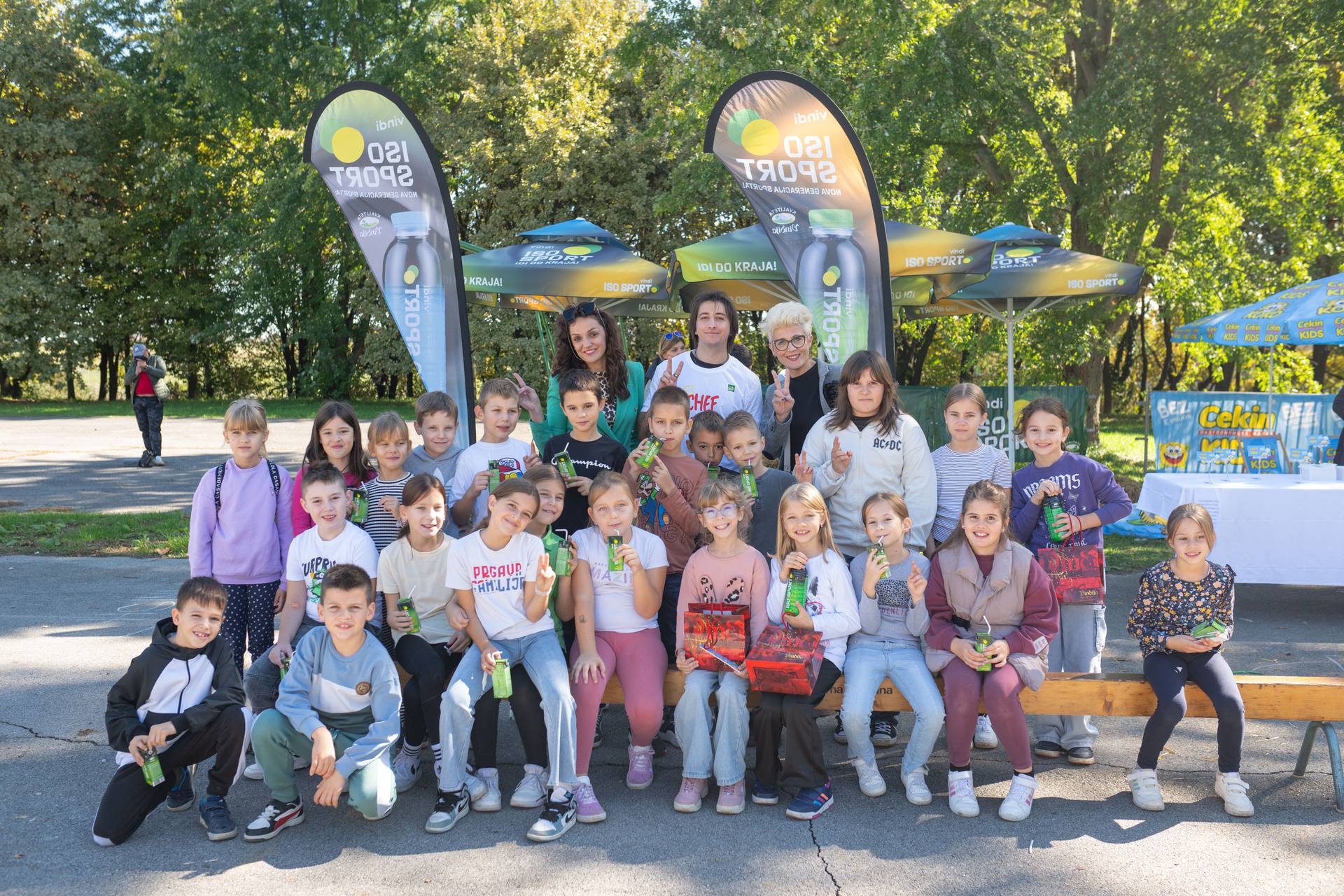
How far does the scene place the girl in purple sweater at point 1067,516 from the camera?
433 centimetres

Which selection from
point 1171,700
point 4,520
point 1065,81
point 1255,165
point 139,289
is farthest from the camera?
point 139,289

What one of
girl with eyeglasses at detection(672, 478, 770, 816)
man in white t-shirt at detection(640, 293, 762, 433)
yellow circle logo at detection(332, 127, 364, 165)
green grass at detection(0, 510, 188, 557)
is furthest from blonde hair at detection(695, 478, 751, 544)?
green grass at detection(0, 510, 188, 557)

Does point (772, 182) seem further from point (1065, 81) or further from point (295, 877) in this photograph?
point (1065, 81)

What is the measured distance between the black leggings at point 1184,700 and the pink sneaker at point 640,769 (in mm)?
1942

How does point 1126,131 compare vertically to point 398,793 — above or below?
above

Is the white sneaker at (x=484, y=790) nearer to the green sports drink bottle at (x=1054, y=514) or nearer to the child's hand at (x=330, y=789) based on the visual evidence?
the child's hand at (x=330, y=789)

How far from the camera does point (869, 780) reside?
392 centimetres

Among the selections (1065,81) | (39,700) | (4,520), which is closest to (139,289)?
(4,520)

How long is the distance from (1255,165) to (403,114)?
38.3 ft

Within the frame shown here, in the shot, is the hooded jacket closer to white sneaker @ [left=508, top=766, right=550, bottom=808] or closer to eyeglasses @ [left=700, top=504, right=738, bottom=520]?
white sneaker @ [left=508, top=766, right=550, bottom=808]

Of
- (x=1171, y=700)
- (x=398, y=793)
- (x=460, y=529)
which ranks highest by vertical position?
(x=460, y=529)

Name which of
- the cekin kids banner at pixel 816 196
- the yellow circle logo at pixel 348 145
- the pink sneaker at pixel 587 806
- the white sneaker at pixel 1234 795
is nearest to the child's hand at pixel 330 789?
the pink sneaker at pixel 587 806

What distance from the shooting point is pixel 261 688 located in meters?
4.08

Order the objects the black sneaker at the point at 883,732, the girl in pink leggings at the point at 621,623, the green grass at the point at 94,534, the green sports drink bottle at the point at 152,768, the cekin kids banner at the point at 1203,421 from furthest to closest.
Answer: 1. the cekin kids banner at the point at 1203,421
2. the green grass at the point at 94,534
3. the black sneaker at the point at 883,732
4. the girl in pink leggings at the point at 621,623
5. the green sports drink bottle at the point at 152,768
